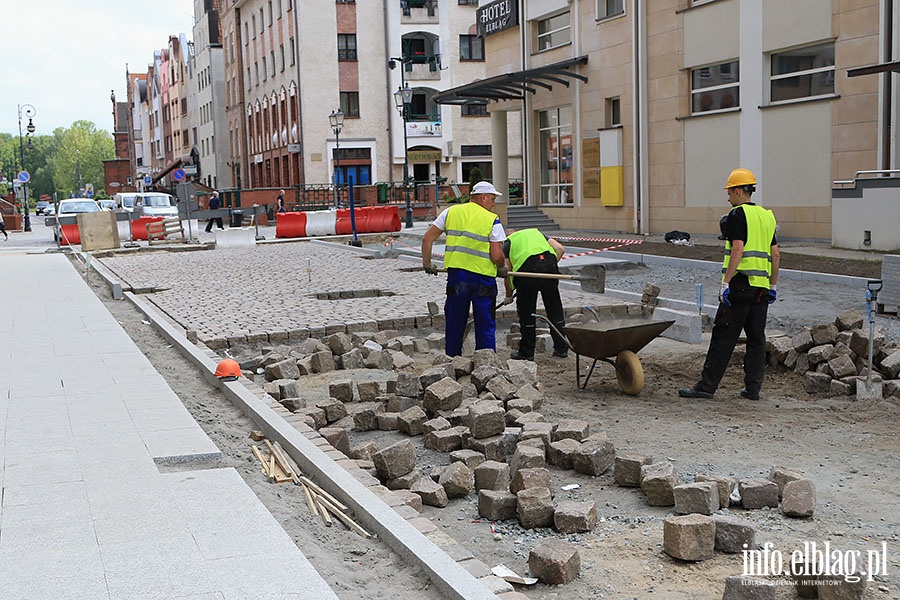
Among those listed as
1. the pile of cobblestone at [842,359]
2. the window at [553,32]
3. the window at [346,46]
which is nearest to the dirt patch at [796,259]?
the pile of cobblestone at [842,359]

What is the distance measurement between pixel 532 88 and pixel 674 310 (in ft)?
67.7

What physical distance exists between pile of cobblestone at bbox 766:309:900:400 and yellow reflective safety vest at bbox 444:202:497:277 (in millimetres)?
2831

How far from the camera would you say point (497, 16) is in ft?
110

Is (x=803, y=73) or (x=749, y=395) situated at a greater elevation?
(x=803, y=73)

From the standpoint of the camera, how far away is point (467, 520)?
5.39 meters

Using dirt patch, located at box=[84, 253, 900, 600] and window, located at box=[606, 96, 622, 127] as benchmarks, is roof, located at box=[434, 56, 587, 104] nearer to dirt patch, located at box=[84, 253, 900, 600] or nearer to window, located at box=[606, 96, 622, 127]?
window, located at box=[606, 96, 622, 127]

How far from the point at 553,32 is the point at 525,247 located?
74.1ft

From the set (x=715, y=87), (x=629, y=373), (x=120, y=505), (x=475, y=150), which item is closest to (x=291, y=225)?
(x=715, y=87)

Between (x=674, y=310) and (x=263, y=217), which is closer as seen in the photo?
(x=674, y=310)

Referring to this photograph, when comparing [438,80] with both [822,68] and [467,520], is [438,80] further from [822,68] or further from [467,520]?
[467,520]

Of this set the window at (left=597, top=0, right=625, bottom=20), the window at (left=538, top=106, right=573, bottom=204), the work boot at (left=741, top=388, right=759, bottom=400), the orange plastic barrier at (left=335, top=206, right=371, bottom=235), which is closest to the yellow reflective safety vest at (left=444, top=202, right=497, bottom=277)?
the work boot at (left=741, top=388, right=759, bottom=400)

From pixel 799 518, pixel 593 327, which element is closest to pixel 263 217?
pixel 593 327

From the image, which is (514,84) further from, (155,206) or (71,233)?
(155,206)

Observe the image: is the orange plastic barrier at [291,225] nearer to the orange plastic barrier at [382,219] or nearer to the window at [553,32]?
the orange plastic barrier at [382,219]
